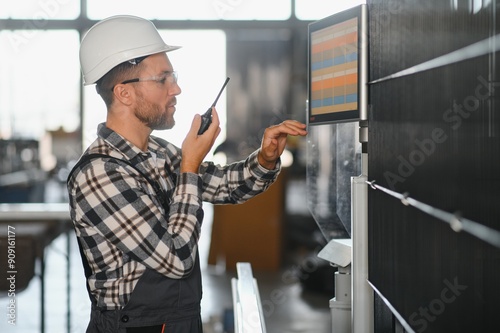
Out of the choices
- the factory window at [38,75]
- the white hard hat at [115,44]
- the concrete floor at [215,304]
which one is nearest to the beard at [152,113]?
the white hard hat at [115,44]

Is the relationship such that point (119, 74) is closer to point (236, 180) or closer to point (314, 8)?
point (236, 180)

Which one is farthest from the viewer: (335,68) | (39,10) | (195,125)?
(39,10)

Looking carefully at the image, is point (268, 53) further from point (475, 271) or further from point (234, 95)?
point (475, 271)

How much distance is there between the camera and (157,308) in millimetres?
2025

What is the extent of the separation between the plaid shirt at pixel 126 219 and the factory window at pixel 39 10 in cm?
498

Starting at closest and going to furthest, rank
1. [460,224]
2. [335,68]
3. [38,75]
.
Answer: [460,224] < [335,68] < [38,75]

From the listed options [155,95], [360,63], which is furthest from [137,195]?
[360,63]

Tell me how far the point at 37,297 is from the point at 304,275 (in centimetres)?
205

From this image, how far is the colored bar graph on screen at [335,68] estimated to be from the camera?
7.13ft

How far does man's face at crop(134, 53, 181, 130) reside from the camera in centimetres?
211

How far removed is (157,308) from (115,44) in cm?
72

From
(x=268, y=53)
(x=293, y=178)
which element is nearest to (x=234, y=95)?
(x=268, y=53)

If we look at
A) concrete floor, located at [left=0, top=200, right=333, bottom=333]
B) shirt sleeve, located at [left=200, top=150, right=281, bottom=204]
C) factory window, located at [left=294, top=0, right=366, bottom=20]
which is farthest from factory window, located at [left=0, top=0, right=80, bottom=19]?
shirt sleeve, located at [left=200, top=150, right=281, bottom=204]

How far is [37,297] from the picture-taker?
5.79 metres
